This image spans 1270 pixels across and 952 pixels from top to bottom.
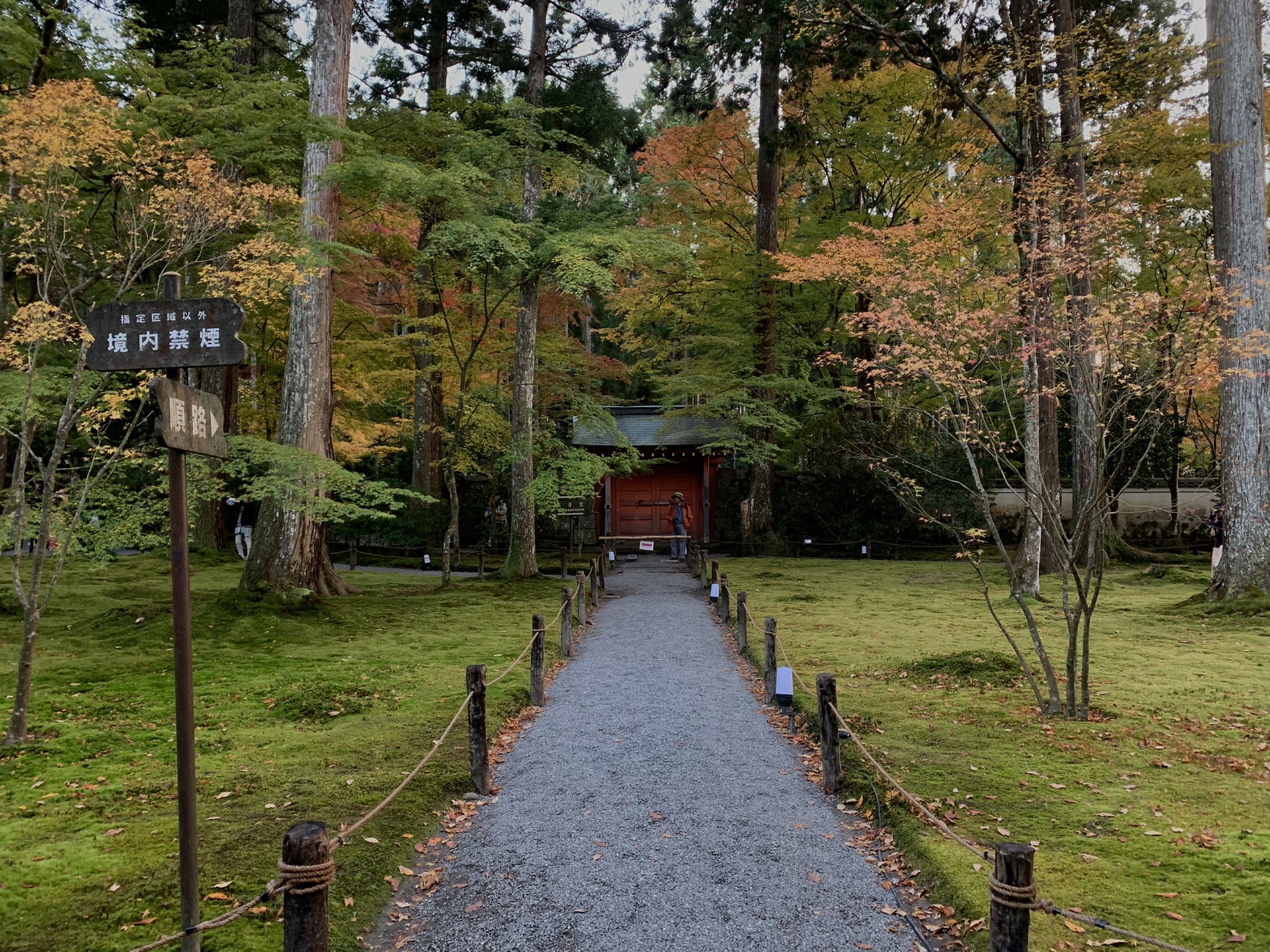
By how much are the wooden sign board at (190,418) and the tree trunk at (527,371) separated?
1187 centimetres

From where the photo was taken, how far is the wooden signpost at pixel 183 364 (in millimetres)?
→ 2998

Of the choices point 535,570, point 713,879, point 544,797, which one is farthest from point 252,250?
point 535,570

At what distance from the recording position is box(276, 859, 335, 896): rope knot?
108 inches

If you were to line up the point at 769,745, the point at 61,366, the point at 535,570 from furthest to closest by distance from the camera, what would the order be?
the point at 535,570, the point at 61,366, the point at 769,745

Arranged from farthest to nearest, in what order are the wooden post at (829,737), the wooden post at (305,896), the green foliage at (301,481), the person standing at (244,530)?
the person standing at (244,530) < the green foliage at (301,481) < the wooden post at (829,737) < the wooden post at (305,896)

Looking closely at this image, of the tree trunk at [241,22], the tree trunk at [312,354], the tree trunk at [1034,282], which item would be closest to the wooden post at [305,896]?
the tree trunk at [1034,282]

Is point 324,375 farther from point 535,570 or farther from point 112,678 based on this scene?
point 535,570

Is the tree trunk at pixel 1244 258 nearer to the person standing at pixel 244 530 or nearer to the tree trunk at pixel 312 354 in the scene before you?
the tree trunk at pixel 312 354

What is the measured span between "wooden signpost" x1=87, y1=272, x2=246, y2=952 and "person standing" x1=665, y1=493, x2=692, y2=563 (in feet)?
57.4

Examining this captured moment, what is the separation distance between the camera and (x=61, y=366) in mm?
7570

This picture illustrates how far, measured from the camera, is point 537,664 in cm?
766

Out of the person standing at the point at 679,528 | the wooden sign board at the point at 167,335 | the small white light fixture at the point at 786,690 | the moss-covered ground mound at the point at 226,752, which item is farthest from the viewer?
the person standing at the point at 679,528

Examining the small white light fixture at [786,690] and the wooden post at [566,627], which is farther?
the wooden post at [566,627]

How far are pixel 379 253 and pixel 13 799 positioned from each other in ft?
45.7
